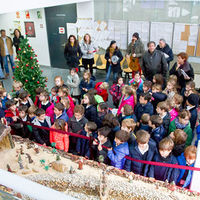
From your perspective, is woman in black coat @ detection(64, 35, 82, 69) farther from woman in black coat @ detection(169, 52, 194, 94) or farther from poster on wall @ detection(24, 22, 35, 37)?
woman in black coat @ detection(169, 52, 194, 94)

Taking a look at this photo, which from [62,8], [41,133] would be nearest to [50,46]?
[62,8]

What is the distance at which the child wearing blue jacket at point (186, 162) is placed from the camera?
10.0ft

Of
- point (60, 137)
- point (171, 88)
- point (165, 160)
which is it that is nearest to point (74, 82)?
point (171, 88)

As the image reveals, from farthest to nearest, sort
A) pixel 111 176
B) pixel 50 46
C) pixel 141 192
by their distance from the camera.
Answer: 1. pixel 50 46
2. pixel 111 176
3. pixel 141 192

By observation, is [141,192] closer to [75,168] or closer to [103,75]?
[75,168]

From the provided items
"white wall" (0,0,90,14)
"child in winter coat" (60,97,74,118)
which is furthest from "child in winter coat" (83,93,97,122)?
"white wall" (0,0,90,14)

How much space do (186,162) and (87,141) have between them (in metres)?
1.59

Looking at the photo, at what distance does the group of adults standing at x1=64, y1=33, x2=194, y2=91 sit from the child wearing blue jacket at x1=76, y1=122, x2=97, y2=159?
10.8 ft

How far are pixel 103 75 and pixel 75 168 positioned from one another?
21.0 ft

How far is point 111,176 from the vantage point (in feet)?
10.2

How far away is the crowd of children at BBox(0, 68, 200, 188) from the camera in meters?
3.29

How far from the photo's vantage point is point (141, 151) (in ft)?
10.9

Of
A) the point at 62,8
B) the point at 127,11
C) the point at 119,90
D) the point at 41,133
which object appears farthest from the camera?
the point at 62,8

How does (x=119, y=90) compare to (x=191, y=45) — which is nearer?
(x=119, y=90)
